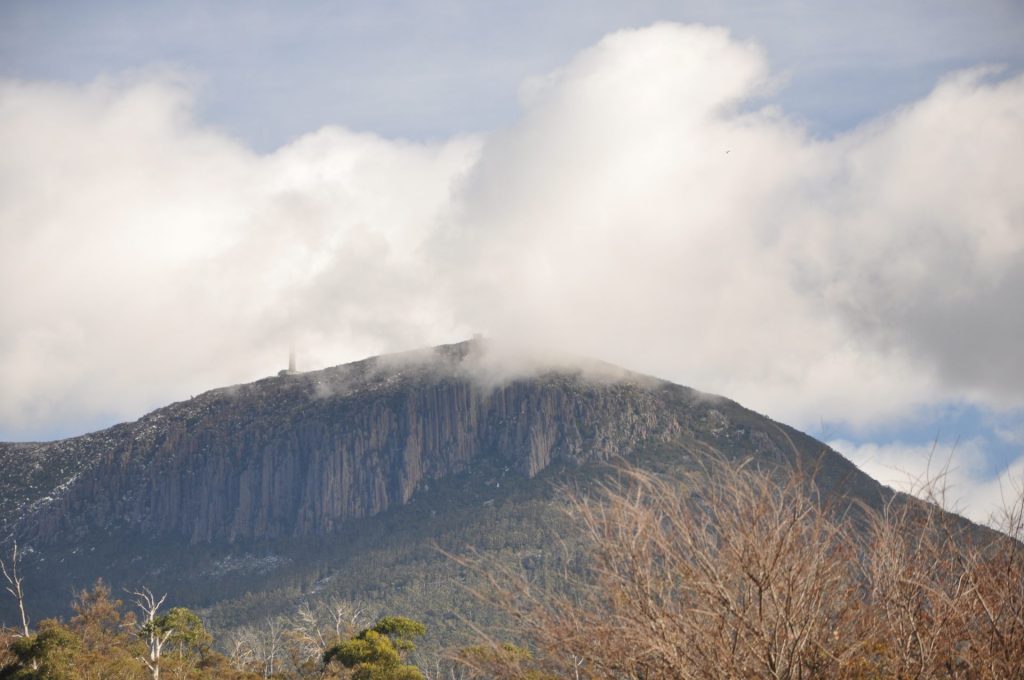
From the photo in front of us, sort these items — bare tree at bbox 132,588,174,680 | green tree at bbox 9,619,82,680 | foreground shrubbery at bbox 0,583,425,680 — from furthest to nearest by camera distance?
1. bare tree at bbox 132,588,174,680
2. foreground shrubbery at bbox 0,583,425,680
3. green tree at bbox 9,619,82,680

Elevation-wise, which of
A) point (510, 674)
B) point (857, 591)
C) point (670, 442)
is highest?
point (670, 442)

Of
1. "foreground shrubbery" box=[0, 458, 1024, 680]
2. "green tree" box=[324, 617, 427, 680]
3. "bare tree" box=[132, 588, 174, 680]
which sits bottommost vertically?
"green tree" box=[324, 617, 427, 680]

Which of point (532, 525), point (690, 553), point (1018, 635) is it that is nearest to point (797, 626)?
point (690, 553)

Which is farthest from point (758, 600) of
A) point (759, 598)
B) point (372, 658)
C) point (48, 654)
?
point (372, 658)

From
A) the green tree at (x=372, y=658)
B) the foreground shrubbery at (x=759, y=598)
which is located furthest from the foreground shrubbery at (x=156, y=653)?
the foreground shrubbery at (x=759, y=598)

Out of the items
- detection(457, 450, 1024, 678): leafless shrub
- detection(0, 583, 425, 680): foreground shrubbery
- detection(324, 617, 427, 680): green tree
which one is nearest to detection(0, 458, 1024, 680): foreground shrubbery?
detection(457, 450, 1024, 678): leafless shrub

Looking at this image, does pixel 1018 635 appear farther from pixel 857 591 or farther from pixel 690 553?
pixel 690 553

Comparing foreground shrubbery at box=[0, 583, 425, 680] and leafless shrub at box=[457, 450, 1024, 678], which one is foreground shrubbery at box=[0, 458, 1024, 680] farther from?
foreground shrubbery at box=[0, 583, 425, 680]

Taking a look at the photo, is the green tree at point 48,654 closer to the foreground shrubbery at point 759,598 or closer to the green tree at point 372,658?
the green tree at point 372,658

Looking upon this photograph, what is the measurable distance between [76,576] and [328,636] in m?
136

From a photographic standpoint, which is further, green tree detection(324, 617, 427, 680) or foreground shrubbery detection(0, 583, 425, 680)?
green tree detection(324, 617, 427, 680)

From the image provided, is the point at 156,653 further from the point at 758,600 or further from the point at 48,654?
the point at 758,600

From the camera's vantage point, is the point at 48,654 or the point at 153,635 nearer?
the point at 48,654

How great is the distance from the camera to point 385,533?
195125 millimetres
